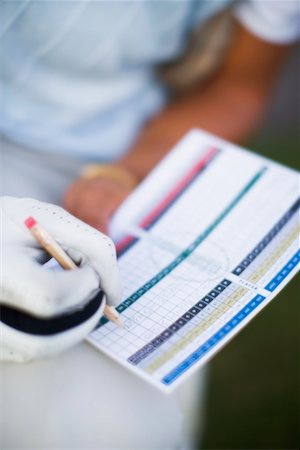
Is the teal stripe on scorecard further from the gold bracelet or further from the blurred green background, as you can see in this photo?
the blurred green background

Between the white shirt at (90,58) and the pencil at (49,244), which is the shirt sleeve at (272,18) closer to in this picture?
the white shirt at (90,58)

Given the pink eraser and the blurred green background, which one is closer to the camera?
the pink eraser

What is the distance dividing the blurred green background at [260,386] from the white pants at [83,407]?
Result: 40 centimetres

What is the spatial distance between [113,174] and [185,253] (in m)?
0.23

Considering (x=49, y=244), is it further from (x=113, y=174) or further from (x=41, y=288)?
(x=113, y=174)

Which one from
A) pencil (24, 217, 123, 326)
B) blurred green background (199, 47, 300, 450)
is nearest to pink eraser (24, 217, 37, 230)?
pencil (24, 217, 123, 326)

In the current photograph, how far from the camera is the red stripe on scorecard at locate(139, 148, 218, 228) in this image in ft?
2.36

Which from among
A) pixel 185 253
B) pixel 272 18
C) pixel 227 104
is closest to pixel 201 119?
pixel 227 104

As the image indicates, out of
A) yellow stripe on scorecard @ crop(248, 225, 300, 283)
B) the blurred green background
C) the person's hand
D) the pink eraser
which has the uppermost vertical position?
yellow stripe on scorecard @ crop(248, 225, 300, 283)

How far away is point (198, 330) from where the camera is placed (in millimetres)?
564

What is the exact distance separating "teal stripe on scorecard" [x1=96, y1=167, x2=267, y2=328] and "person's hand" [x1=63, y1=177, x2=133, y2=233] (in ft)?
0.35

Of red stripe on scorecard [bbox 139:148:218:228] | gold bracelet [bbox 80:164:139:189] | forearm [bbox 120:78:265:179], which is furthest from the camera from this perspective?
forearm [bbox 120:78:265:179]

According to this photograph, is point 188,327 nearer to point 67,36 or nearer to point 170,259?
point 170,259

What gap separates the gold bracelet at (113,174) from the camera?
829 millimetres
